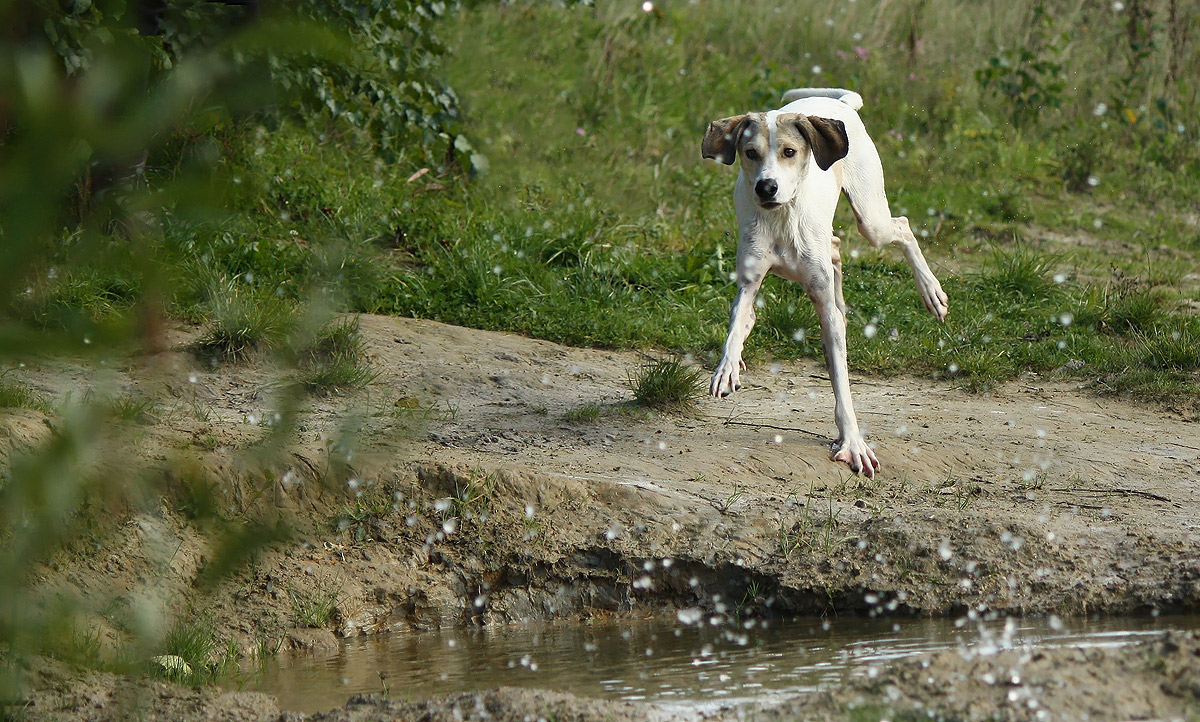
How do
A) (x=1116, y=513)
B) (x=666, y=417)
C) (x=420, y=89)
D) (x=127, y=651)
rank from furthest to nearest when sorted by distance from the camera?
(x=420, y=89) < (x=666, y=417) < (x=1116, y=513) < (x=127, y=651)

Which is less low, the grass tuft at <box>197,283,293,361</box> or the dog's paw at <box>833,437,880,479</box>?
the grass tuft at <box>197,283,293,361</box>

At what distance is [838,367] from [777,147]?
3.06ft

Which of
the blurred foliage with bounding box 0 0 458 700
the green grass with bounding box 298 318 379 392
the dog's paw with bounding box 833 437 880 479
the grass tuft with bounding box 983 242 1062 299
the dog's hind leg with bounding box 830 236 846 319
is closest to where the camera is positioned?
the blurred foliage with bounding box 0 0 458 700

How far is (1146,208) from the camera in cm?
1000

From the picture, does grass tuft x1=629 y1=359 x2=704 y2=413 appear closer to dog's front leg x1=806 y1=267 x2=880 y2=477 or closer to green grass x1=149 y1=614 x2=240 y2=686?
dog's front leg x1=806 y1=267 x2=880 y2=477

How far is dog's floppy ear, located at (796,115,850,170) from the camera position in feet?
15.7

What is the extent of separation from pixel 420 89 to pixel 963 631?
451 centimetres

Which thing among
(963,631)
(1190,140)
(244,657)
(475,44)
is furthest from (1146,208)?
(244,657)

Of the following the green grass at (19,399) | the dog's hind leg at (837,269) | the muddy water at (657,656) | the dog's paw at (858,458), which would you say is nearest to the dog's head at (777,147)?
the dog's hind leg at (837,269)

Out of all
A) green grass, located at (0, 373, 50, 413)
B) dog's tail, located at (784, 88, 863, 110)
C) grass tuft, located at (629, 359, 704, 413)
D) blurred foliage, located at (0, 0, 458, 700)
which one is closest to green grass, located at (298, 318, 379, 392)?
green grass, located at (0, 373, 50, 413)

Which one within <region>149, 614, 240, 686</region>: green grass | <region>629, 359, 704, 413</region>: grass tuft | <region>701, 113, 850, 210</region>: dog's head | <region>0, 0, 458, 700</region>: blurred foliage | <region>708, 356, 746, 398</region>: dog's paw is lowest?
<region>149, 614, 240, 686</region>: green grass

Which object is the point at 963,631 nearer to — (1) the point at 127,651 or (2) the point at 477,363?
(1) the point at 127,651

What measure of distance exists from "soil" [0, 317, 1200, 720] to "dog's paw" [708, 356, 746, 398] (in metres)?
0.37

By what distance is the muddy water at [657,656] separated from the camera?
131 inches
